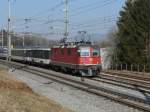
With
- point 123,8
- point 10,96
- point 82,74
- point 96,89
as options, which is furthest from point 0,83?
point 123,8

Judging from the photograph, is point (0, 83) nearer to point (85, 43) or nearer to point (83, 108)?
point (83, 108)

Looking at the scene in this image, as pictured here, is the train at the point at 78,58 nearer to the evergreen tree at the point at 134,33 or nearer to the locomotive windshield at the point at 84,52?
the locomotive windshield at the point at 84,52

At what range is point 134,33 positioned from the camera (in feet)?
167

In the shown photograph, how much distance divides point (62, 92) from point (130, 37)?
84.9 feet

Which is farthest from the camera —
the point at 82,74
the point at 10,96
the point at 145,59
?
the point at 145,59

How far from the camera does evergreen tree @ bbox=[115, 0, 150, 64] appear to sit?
163ft

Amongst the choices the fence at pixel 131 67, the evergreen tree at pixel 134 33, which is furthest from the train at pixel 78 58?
the evergreen tree at pixel 134 33

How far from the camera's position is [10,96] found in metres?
19.0

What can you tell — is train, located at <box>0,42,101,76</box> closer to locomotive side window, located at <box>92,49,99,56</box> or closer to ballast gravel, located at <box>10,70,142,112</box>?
locomotive side window, located at <box>92,49,99,56</box>

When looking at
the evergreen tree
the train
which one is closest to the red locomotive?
the train

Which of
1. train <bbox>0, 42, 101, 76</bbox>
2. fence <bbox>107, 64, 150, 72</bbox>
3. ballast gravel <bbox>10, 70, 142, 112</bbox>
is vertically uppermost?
train <bbox>0, 42, 101, 76</bbox>

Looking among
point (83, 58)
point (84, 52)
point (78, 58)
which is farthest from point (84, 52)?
point (78, 58)

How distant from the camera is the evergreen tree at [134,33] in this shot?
49.7m

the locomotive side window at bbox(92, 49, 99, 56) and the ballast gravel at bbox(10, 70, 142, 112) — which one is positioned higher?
the locomotive side window at bbox(92, 49, 99, 56)
